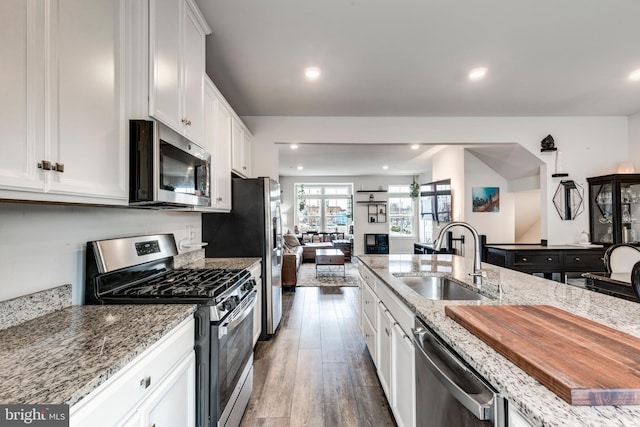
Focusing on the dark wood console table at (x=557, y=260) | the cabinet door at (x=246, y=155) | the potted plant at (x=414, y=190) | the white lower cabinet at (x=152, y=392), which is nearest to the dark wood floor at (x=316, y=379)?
the white lower cabinet at (x=152, y=392)

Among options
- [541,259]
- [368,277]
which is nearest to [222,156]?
[368,277]

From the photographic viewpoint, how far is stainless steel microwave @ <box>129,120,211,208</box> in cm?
134

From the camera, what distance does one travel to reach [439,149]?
6.00m

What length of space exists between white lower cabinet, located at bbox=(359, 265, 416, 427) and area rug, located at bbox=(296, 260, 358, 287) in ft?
10.5

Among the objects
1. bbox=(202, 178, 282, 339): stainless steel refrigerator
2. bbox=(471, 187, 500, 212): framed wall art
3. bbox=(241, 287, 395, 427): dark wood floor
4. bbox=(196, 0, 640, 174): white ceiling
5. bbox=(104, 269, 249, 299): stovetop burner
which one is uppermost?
bbox=(196, 0, 640, 174): white ceiling

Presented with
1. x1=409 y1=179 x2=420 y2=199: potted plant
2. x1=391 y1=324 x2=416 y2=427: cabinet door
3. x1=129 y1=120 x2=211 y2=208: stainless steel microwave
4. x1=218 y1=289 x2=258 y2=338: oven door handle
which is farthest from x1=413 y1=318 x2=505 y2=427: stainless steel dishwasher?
x1=409 y1=179 x2=420 y2=199: potted plant

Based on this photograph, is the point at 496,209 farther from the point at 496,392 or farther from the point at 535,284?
the point at 496,392

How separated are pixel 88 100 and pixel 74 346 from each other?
887 mm

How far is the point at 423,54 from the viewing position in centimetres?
240

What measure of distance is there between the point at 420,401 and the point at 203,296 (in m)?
1.08

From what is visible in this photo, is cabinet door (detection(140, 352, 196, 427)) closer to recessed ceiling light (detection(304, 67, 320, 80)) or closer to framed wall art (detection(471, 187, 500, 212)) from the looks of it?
recessed ceiling light (detection(304, 67, 320, 80))

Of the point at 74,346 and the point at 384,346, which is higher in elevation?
the point at 74,346

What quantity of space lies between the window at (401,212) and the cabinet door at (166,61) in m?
8.45

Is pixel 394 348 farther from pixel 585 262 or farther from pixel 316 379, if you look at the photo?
pixel 585 262
